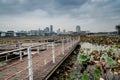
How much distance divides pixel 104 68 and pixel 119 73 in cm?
61

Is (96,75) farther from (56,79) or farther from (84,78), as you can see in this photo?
(56,79)

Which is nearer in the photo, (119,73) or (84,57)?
(119,73)

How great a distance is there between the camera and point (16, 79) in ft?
15.5

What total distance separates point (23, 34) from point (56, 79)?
49680 millimetres

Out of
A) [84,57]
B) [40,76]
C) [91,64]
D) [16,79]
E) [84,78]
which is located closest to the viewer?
[84,78]

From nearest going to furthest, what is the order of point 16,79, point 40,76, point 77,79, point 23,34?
point 16,79, point 40,76, point 77,79, point 23,34

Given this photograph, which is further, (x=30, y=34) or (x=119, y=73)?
(x=30, y=34)

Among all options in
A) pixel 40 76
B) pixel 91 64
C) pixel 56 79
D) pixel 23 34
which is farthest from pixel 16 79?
pixel 23 34

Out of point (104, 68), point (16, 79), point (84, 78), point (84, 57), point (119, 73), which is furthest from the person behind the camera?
point (84, 57)

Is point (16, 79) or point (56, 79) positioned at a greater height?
point (16, 79)

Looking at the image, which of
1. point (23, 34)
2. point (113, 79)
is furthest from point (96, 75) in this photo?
point (23, 34)

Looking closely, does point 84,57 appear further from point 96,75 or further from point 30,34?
point 30,34

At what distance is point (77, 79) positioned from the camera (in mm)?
5543

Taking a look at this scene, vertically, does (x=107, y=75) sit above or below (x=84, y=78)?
below
